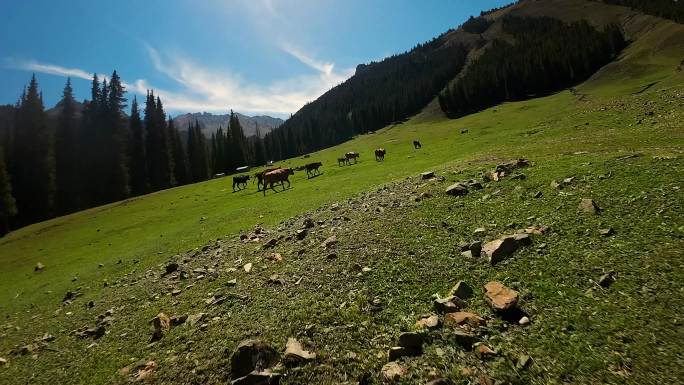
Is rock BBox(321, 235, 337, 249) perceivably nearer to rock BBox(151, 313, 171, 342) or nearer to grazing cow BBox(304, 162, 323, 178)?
rock BBox(151, 313, 171, 342)

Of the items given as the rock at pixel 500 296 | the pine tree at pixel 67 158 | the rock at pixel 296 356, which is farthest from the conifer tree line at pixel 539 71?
the rock at pixel 296 356

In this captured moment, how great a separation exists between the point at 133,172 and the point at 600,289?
10007cm

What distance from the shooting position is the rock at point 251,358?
6.99 meters

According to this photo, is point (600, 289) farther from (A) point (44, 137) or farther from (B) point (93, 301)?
(A) point (44, 137)

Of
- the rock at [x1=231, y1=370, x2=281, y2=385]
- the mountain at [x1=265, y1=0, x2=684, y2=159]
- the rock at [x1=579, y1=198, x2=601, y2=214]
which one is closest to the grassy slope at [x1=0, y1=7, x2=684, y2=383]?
the rock at [x1=579, y1=198, x2=601, y2=214]

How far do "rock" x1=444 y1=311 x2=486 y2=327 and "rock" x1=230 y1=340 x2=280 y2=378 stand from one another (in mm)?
3480

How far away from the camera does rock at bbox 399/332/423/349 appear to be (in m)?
6.74

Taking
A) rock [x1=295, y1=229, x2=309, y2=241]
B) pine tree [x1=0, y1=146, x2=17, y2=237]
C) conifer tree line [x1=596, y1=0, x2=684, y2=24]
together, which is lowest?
rock [x1=295, y1=229, x2=309, y2=241]

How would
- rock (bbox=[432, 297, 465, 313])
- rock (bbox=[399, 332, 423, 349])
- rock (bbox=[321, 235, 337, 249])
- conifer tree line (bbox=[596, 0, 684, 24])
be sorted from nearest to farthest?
rock (bbox=[399, 332, 423, 349]), rock (bbox=[432, 297, 465, 313]), rock (bbox=[321, 235, 337, 249]), conifer tree line (bbox=[596, 0, 684, 24])

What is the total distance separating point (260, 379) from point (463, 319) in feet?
13.2

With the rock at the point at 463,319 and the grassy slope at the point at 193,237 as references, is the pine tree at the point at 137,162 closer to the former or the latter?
the grassy slope at the point at 193,237

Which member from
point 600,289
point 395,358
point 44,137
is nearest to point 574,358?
point 600,289

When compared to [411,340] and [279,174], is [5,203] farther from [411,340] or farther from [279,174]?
[411,340]

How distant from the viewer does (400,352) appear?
6.64m
